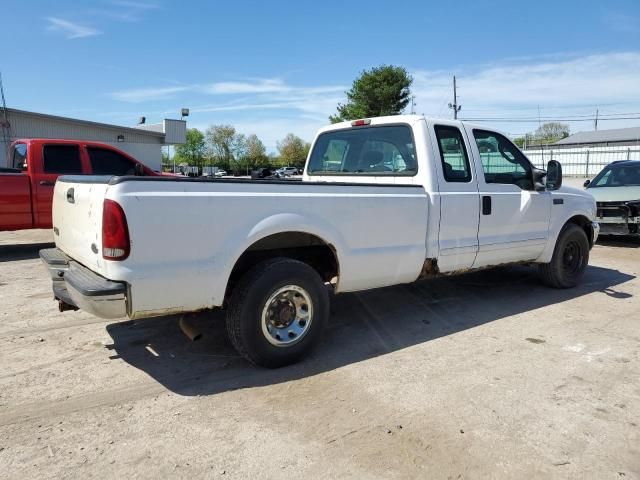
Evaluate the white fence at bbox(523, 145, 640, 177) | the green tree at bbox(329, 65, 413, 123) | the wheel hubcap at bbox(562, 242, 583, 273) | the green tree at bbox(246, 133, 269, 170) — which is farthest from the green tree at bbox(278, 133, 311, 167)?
the wheel hubcap at bbox(562, 242, 583, 273)

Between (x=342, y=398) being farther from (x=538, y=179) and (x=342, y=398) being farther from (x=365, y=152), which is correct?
(x=538, y=179)

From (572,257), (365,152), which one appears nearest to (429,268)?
(365,152)

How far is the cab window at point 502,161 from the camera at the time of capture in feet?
17.0

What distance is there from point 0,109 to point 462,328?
85.0ft

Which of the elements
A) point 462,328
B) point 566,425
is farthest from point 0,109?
point 566,425

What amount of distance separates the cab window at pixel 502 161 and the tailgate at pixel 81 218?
12.2 ft

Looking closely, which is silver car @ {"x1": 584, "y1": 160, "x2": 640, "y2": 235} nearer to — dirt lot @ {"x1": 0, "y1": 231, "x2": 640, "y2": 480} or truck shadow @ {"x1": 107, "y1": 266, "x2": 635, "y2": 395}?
truck shadow @ {"x1": 107, "y1": 266, "x2": 635, "y2": 395}

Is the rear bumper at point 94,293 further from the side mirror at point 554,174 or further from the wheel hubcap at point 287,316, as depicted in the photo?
the side mirror at point 554,174

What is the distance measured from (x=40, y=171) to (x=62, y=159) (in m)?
0.42

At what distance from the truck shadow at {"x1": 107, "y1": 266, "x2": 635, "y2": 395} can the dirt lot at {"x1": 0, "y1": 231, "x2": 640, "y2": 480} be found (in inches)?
0.9

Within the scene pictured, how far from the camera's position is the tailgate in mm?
3094

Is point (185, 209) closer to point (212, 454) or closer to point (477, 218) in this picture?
point (212, 454)

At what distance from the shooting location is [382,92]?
A: 160ft

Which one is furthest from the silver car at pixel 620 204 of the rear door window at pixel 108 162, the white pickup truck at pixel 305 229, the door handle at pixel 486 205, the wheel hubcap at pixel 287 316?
the rear door window at pixel 108 162
